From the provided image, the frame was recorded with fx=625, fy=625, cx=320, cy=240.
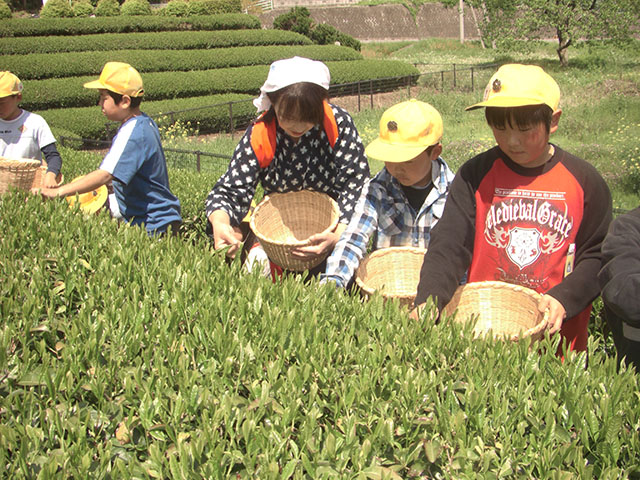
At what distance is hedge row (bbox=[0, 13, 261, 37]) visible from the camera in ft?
72.6

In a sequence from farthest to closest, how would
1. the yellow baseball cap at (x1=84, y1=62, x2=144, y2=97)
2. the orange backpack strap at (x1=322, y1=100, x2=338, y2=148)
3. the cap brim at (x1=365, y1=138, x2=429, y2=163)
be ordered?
the yellow baseball cap at (x1=84, y1=62, x2=144, y2=97) → the orange backpack strap at (x1=322, y1=100, x2=338, y2=148) → the cap brim at (x1=365, y1=138, x2=429, y2=163)

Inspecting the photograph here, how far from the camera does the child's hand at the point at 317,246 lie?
10.6 ft

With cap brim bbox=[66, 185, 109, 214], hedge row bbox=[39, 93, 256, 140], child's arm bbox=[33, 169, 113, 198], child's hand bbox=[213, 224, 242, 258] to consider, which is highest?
child's arm bbox=[33, 169, 113, 198]

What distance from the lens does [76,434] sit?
158 cm

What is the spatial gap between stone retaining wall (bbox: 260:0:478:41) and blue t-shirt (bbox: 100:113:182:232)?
4564 centimetres

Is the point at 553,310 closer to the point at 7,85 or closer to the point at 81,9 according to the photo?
Result: the point at 7,85

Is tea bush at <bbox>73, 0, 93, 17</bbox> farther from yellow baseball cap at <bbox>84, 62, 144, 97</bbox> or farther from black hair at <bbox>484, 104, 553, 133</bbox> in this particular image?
black hair at <bbox>484, 104, 553, 133</bbox>

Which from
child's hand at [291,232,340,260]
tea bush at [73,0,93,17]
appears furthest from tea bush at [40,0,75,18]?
child's hand at [291,232,340,260]

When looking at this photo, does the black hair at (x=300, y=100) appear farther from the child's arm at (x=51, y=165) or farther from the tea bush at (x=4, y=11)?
the tea bush at (x=4, y=11)

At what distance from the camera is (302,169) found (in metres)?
3.75

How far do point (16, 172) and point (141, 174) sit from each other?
841 millimetres

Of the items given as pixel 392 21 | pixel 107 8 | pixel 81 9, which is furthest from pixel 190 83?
pixel 392 21

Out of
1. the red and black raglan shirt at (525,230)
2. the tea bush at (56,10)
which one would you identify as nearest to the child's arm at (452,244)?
the red and black raglan shirt at (525,230)

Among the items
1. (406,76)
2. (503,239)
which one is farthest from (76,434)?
(406,76)
